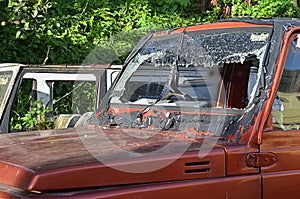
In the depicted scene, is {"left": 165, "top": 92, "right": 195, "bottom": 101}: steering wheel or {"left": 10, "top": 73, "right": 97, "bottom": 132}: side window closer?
{"left": 165, "top": 92, "right": 195, "bottom": 101}: steering wheel

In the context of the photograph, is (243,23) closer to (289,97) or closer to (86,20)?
(289,97)

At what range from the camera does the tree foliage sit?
29.5 ft

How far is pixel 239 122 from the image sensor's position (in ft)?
11.7

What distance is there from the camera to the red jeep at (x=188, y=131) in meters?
3.00

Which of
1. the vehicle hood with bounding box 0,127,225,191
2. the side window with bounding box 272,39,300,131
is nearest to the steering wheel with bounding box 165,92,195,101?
the vehicle hood with bounding box 0,127,225,191

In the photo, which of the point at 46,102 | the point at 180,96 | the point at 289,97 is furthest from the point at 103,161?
the point at 46,102

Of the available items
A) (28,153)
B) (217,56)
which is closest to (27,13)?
(217,56)

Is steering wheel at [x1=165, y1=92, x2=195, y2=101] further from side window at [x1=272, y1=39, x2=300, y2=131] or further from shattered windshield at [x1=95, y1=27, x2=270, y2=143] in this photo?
side window at [x1=272, y1=39, x2=300, y2=131]

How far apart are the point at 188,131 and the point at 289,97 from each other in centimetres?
69

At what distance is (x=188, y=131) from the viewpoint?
380 centimetres

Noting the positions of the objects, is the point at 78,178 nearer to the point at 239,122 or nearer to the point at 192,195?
the point at 192,195

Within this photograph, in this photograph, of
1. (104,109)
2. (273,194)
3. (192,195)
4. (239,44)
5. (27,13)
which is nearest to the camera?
(192,195)

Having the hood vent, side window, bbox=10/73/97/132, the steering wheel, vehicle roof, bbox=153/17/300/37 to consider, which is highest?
vehicle roof, bbox=153/17/300/37

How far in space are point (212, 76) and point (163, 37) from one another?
486 millimetres
